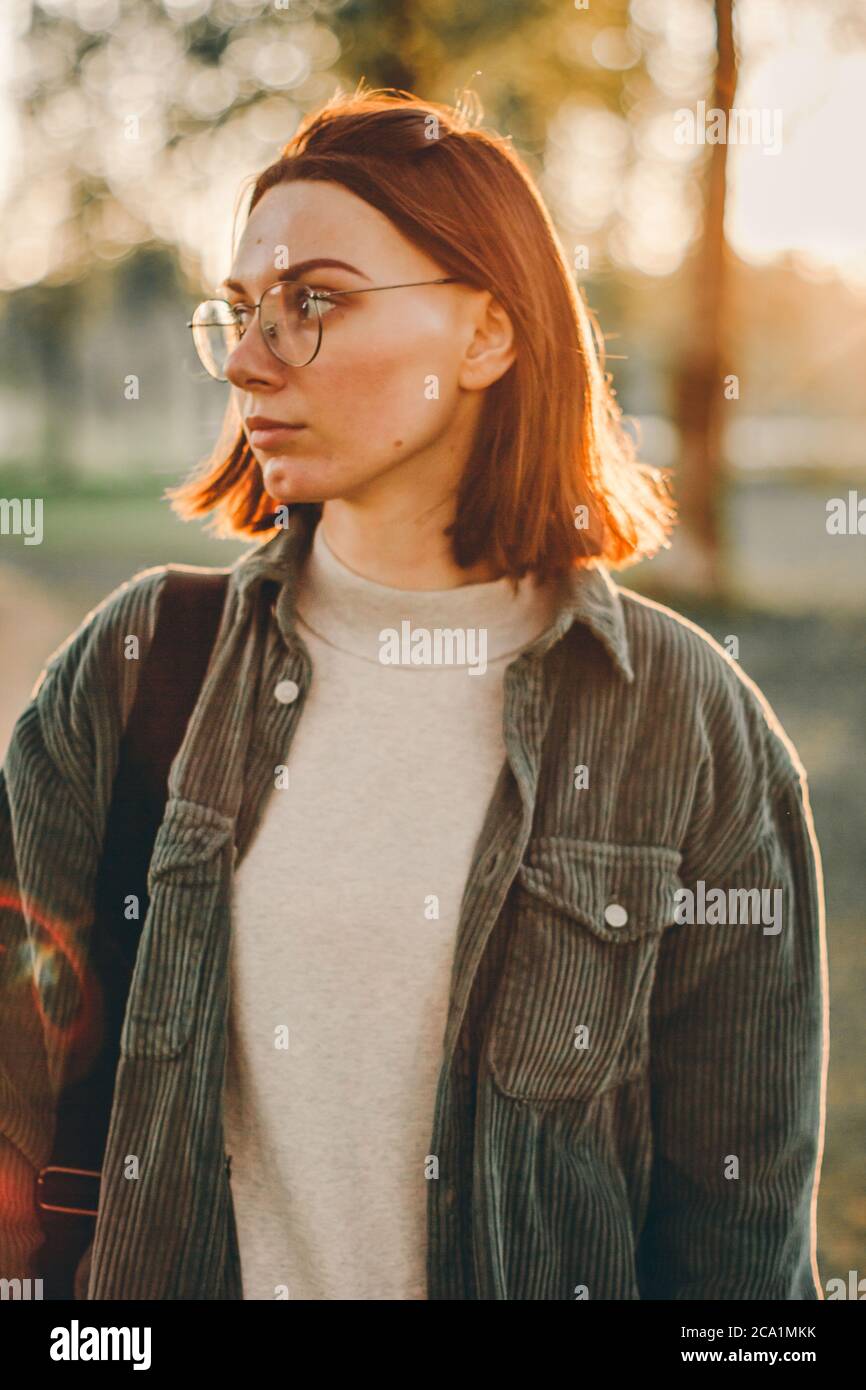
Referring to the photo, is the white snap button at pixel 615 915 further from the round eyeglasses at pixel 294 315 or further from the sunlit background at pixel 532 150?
the sunlit background at pixel 532 150

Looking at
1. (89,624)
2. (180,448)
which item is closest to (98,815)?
(89,624)

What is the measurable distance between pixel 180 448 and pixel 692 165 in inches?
1548

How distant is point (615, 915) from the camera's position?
183cm

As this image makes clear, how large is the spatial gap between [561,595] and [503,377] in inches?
13.1

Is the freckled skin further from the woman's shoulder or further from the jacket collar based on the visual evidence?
the woman's shoulder

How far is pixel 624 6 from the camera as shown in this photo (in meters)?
11.3

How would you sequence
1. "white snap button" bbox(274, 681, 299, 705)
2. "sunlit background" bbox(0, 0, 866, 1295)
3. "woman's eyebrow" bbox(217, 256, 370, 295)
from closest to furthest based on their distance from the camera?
"woman's eyebrow" bbox(217, 256, 370, 295) < "white snap button" bbox(274, 681, 299, 705) < "sunlit background" bbox(0, 0, 866, 1295)

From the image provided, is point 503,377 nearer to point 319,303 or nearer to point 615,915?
point 319,303

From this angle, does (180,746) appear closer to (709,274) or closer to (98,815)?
(98,815)

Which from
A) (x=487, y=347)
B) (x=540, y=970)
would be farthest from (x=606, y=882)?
(x=487, y=347)

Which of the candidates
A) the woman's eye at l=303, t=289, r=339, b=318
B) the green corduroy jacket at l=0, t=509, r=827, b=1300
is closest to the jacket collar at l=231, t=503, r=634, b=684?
the green corduroy jacket at l=0, t=509, r=827, b=1300

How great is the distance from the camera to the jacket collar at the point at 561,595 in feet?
6.19

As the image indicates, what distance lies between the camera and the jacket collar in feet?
6.19

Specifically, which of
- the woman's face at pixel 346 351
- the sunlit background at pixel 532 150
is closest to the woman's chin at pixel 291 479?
the woman's face at pixel 346 351
